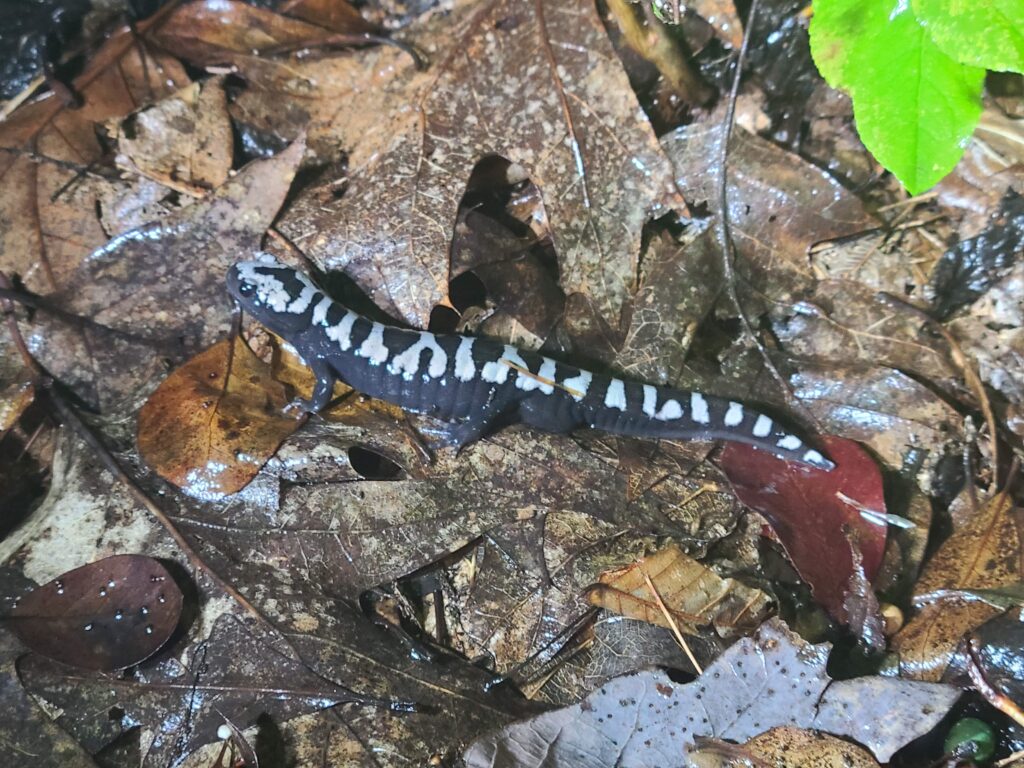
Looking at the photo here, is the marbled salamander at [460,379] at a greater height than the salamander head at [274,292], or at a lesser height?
lesser

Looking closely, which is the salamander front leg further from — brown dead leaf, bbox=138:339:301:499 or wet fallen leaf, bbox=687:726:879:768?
wet fallen leaf, bbox=687:726:879:768

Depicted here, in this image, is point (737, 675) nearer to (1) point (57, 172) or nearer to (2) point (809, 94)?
(2) point (809, 94)

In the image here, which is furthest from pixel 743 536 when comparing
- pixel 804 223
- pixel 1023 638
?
pixel 804 223

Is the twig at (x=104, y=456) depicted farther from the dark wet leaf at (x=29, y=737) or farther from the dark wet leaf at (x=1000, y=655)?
the dark wet leaf at (x=1000, y=655)

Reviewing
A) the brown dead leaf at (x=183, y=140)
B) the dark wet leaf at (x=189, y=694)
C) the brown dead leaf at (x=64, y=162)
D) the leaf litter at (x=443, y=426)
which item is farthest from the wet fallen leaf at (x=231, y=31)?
the dark wet leaf at (x=189, y=694)

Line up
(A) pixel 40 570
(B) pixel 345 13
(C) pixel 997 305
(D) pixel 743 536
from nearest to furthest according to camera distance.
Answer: (A) pixel 40 570 → (D) pixel 743 536 → (C) pixel 997 305 → (B) pixel 345 13
